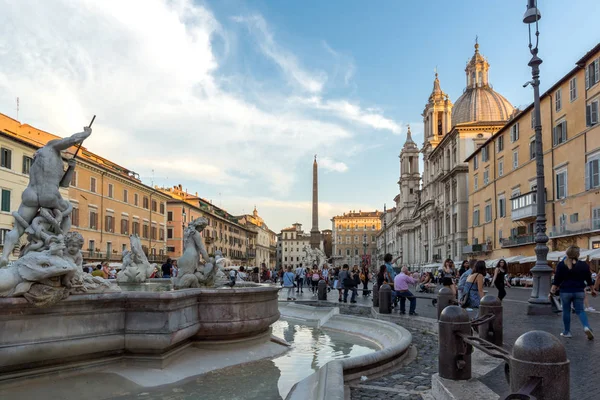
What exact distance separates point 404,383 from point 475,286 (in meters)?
4.43

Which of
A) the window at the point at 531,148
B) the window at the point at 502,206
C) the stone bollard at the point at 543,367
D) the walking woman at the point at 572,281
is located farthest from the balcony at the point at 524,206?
the stone bollard at the point at 543,367

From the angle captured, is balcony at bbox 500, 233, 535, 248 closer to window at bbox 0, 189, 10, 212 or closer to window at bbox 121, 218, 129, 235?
window at bbox 121, 218, 129, 235

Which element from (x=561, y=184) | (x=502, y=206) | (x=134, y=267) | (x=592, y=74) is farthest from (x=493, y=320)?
(x=502, y=206)

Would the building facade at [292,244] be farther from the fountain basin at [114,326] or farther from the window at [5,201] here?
the fountain basin at [114,326]

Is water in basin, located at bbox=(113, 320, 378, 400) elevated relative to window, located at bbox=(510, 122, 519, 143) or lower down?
lower down

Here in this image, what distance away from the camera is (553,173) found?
3269cm

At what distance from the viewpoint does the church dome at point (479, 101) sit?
196 ft

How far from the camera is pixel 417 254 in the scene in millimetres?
83250

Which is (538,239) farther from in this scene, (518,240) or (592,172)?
(518,240)

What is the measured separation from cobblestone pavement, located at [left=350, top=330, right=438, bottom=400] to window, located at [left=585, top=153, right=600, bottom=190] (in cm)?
2452

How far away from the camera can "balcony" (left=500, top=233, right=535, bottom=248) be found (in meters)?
35.0

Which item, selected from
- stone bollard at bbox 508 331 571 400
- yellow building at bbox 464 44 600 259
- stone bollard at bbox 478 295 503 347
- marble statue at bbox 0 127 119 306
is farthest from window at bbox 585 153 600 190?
stone bollard at bbox 508 331 571 400

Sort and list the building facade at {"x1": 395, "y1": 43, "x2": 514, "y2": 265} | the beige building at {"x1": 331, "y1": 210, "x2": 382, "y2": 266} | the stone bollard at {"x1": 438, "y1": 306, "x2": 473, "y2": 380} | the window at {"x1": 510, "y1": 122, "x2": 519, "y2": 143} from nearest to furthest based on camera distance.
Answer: the stone bollard at {"x1": 438, "y1": 306, "x2": 473, "y2": 380} < the window at {"x1": 510, "y1": 122, "x2": 519, "y2": 143} < the building facade at {"x1": 395, "y1": 43, "x2": 514, "y2": 265} < the beige building at {"x1": 331, "y1": 210, "x2": 382, "y2": 266}

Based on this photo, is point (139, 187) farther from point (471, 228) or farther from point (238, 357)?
point (238, 357)
